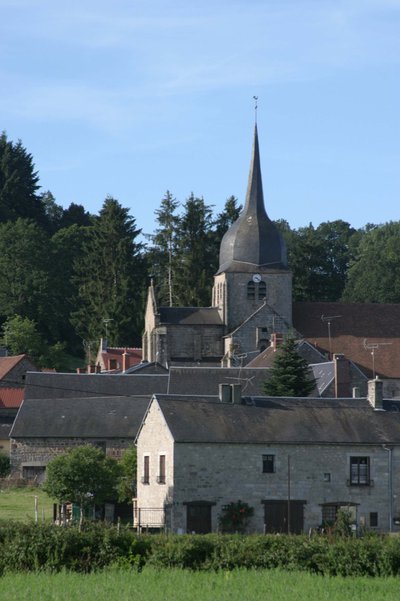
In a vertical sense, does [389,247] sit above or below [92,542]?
above

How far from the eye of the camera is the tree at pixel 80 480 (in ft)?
161

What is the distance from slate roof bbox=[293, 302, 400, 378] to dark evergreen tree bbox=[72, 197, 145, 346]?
1792 centimetres

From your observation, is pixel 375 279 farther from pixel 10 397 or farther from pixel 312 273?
pixel 10 397

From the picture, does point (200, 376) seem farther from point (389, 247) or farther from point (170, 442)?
point (389, 247)

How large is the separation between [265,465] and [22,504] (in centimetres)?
936

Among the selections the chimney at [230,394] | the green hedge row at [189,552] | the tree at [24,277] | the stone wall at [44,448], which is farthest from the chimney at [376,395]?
the tree at [24,277]

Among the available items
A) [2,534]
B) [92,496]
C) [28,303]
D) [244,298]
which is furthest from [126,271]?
[2,534]

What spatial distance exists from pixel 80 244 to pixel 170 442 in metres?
68.8

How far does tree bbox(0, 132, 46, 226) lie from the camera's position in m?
119

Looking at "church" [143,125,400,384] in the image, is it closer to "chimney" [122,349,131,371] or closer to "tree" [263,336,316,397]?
"chimney" [122,349,131,371]

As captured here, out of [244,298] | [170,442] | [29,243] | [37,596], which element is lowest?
[37,596]

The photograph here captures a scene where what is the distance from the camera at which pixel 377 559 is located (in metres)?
30.4

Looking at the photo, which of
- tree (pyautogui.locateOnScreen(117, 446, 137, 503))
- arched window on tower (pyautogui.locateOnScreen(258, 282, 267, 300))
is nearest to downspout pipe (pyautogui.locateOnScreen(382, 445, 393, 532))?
tree (pyautogui.locateOnScreen(117, 446, 137, 503))

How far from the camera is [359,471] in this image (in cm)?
4888
